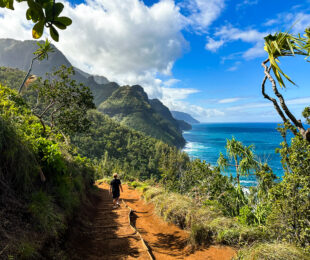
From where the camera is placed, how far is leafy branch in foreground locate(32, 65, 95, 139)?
10219 mm

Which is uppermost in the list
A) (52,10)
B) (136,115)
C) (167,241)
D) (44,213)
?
(136,115)

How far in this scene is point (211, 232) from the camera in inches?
183

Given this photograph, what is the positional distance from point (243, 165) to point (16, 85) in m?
91.4

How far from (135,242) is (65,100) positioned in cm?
928

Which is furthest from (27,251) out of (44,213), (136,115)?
(136,115)

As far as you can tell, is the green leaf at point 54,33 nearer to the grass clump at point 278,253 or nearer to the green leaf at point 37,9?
the green leaf at point 37,9

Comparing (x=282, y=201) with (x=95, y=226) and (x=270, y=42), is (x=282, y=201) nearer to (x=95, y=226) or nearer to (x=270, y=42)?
(x=270, y=42)

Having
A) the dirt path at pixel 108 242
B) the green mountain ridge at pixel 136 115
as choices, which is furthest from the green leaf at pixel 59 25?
the green mountain ridge at pixel 136 115

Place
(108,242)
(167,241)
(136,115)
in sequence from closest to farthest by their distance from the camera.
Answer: (108,242) → (167,241) → (136,115)

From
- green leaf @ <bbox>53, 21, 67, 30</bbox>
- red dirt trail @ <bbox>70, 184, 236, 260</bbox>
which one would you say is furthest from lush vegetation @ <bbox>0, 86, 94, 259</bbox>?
green leaf @ <bbox>53, 21, 67, 30</bbox>

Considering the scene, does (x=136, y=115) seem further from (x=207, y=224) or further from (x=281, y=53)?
(x=281, y=53)

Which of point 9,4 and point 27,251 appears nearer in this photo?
point 9,4

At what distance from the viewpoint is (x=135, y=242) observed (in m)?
4.60

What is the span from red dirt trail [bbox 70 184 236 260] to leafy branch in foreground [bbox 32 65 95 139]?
21.1 ft
